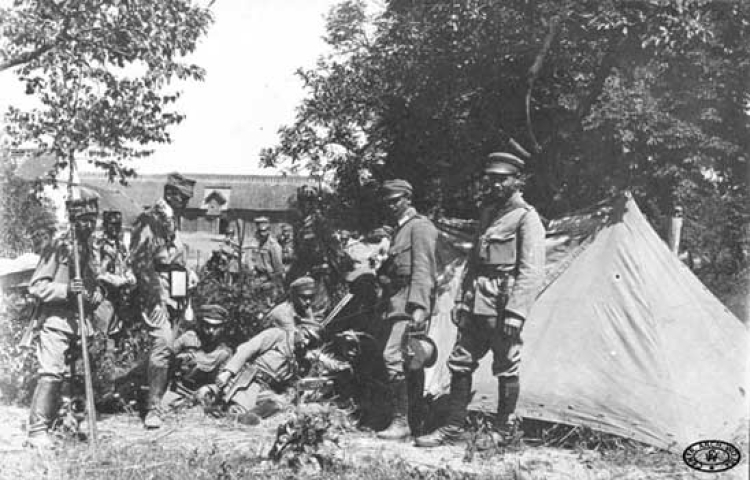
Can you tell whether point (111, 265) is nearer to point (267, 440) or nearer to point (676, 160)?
point (267, 440)

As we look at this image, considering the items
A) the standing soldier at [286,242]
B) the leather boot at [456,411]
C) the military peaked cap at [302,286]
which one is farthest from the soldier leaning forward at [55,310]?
the standing soldier at [286,242]

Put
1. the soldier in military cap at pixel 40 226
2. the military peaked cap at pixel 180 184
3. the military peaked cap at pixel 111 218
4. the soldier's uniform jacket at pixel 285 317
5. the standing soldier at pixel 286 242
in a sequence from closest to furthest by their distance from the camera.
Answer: the military peaked cap at pixel 180 184
the soldier's uniform jacket at pixel 285 317
the soldier in military cap at pixel 40 226
the military peaked cap at pixel 111 218
the standing soldier at pixel 286 242

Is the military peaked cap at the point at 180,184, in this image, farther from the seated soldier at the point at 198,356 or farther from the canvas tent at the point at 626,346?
the canvas tent at the point at 626,346

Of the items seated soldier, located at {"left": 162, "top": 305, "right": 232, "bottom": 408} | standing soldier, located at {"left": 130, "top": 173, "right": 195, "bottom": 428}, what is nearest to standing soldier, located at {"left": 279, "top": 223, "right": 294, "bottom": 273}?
seated soldier, located at {"left": 162, "top": 305, "right": 232, "bottom": 408}

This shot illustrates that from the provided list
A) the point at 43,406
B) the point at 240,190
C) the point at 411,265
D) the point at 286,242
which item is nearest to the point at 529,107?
the point at 286,242

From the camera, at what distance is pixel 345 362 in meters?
7.52

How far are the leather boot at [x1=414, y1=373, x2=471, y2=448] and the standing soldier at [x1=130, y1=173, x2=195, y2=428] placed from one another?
2.36m

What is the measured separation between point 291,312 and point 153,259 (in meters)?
1.45

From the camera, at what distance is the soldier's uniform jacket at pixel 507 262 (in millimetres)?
5598

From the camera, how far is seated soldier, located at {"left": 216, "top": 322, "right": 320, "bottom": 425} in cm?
682

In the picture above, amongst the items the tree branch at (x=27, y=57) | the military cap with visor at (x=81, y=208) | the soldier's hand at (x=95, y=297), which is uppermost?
the tree branch at (x=27, y=57)

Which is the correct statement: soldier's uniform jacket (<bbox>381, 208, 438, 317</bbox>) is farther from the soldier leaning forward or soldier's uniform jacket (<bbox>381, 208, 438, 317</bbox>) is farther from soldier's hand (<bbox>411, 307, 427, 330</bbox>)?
the soldier leaning forward

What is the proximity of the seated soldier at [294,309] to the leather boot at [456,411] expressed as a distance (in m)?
2.06

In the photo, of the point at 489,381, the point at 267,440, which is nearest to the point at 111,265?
the point at 267,440
